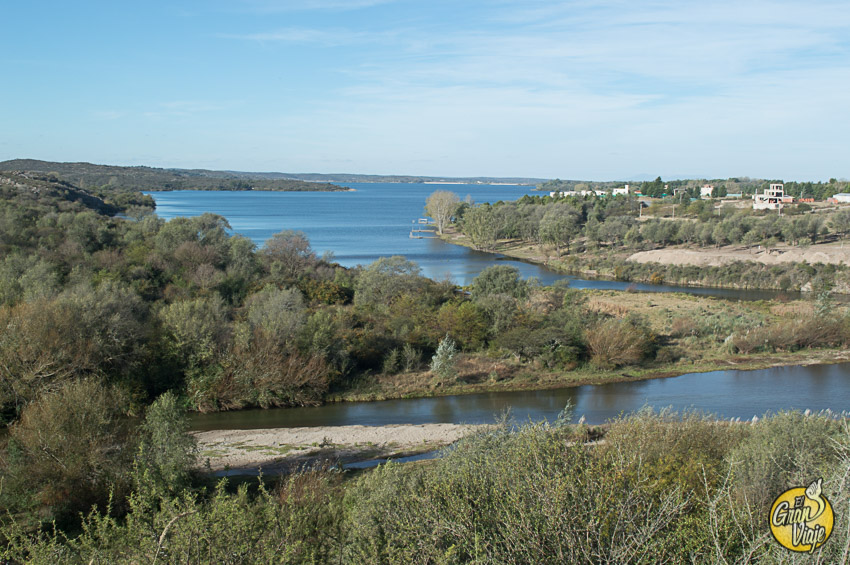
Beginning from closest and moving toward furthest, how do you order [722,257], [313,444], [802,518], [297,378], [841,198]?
[802,518]
[313,444]
[297,378]
[722,257]
[841,198]

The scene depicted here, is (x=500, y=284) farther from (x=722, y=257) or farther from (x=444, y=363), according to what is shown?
(x=722, y=257)

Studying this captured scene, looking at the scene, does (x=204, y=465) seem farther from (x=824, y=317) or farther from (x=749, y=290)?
(x=749, y=290)

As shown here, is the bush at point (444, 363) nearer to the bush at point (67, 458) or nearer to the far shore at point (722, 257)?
the bush at point (67, 458)

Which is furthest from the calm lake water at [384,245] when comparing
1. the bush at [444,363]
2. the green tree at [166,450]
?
the green tree at [166,450]

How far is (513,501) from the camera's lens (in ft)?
20.0

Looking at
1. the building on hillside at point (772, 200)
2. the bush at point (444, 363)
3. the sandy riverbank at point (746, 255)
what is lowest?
the bush at point (444, 363)

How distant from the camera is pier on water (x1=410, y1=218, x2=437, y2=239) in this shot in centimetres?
7816

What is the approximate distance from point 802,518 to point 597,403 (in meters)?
18.7

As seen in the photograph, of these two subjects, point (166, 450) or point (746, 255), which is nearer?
point (166, 450)

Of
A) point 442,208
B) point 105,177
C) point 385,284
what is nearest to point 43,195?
point 385,284

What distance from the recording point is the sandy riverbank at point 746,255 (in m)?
46.7

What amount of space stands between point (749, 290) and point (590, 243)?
63.3ft

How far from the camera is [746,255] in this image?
50656mm

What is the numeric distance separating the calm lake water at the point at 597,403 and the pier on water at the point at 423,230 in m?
54.6
